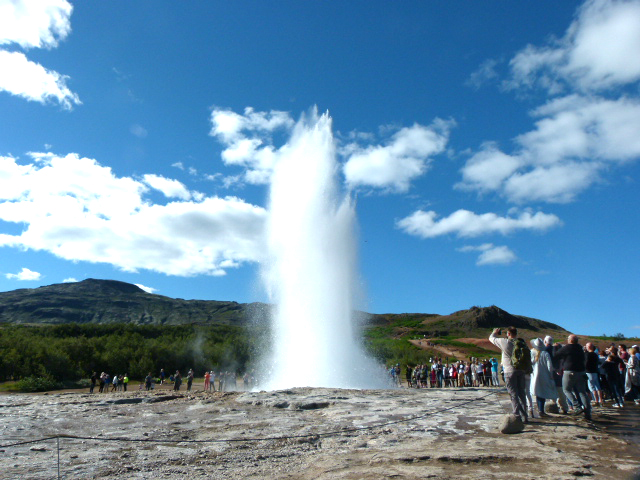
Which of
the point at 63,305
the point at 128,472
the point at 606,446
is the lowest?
the point at 128,472

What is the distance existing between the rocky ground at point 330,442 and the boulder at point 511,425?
160mm

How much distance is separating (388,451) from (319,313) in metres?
15.0

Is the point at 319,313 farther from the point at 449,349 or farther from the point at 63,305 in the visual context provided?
the point at 63,305

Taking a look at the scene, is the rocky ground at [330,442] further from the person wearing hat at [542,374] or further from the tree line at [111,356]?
the tree line at [111,356]

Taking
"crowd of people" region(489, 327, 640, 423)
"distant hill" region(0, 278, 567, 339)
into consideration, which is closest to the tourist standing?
"crowd of people" region(489, 327, 640, 423)

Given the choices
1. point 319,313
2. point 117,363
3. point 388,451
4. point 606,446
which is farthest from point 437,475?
point 117,363

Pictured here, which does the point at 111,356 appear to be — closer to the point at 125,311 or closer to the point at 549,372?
the point at 549,372

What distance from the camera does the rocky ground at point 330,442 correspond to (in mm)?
6297

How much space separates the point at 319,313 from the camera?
73.8 feet

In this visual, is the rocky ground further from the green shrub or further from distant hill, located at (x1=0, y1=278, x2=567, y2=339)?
distant hill, located at (x1=0, y1=278, x2=567, y2=339)

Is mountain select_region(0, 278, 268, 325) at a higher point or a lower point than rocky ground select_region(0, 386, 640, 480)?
higher

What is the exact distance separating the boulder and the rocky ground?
160 mm

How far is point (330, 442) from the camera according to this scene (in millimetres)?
8953

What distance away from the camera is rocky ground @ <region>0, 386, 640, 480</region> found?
6.30 m
